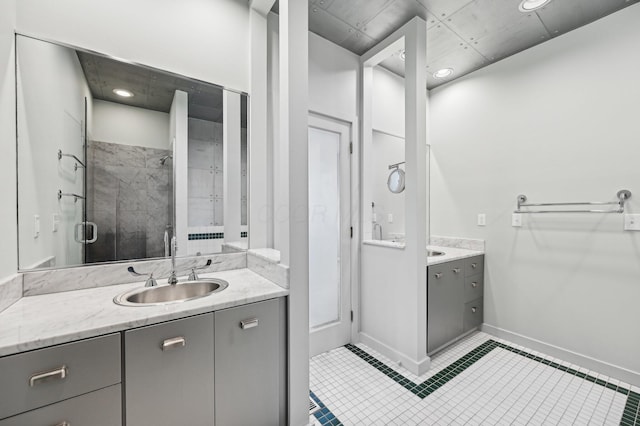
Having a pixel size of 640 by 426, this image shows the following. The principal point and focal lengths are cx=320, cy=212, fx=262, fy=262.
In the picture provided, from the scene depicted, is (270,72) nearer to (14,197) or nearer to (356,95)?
(356,95)

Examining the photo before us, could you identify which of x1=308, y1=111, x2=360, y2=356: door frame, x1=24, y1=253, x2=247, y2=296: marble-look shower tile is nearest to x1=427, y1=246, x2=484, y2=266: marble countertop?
x1=308, y1=111, x2=360, y2=356: door frame

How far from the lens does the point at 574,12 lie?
1.97 metres

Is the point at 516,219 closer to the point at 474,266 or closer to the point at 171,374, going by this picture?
the point at 474,266

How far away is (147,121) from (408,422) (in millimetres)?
2396

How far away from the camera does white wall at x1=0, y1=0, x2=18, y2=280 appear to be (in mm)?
1111

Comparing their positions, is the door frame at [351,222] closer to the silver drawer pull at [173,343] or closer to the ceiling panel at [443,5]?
the ceiling panel at [443,5]

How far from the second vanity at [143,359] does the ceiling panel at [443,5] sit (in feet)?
7.31

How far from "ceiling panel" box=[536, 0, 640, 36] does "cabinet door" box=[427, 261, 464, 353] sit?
6.82 ft

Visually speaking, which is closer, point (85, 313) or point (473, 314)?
point (85, 313)

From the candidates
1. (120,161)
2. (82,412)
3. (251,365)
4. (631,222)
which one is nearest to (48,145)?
(120,161)

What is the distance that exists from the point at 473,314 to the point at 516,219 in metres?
1.01

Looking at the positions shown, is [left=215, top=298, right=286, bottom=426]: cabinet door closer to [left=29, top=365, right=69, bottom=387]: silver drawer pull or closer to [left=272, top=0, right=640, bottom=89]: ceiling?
[left=29, top=365, right=69, bottom=387]: silver drawer pull

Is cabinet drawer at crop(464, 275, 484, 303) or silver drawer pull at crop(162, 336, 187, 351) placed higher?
silver drawer pull at crop(162, 336, 187, 351)

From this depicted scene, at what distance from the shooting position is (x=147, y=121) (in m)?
1.60
